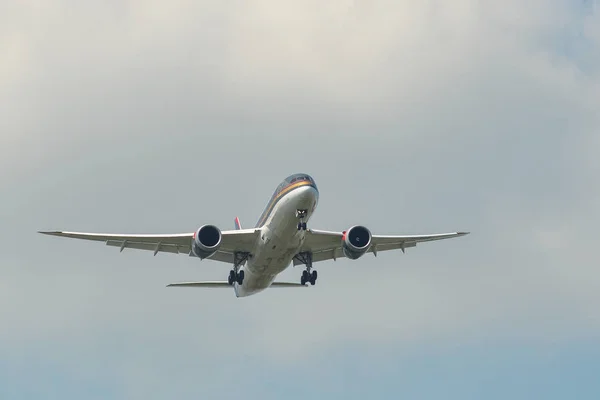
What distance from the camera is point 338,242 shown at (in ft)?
191

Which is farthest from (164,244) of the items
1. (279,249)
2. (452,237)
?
(452,237)

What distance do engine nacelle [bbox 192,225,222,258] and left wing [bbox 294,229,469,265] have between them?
15.2 feet

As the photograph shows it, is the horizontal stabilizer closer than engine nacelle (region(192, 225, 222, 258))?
No

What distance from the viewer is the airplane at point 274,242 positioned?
171 ft

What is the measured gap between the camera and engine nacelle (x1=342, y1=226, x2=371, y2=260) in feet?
184

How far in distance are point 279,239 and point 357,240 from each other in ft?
15.7

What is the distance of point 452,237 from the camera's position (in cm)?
6006

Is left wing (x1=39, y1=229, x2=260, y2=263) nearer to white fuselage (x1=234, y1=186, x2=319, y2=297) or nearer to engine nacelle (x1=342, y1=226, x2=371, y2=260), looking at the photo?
white fuselage (x1=234, y1=186, x2=319, y2=297)

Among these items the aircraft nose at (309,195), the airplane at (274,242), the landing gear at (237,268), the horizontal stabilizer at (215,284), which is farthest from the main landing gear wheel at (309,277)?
the aircraft nose at (309,195)

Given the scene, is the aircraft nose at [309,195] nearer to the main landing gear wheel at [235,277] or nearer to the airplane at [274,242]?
the airplane at [274,242]

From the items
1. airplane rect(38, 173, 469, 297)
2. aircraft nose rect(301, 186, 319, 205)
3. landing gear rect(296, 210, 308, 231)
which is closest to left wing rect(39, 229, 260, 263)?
airplane rect(38, 173, 469, 297)

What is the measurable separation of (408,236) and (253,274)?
8.78 metres

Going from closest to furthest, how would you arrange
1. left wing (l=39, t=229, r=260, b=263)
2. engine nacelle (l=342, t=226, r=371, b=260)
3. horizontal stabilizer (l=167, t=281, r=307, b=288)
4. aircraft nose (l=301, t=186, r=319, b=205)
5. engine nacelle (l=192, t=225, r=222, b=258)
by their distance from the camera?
aircraft nose (l=301, t=186, r=319, b=205)
engine nacelle (l=192, t=225, r=222, b=258)
left wing (l=39, t=229, r=260, b=263)
engine nacelle (l=342, t=226, r=371, b=260)
horizontal stabilizer (l=167, t=281, r=307, b=288)

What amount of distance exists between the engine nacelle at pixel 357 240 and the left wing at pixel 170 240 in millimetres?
4700
